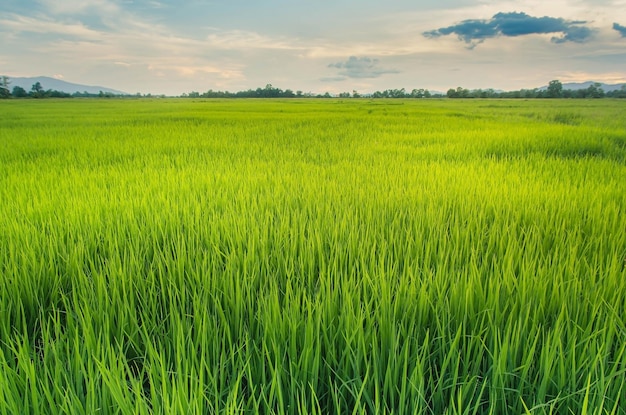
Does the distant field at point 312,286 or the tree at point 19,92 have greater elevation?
the tree at point 19,92

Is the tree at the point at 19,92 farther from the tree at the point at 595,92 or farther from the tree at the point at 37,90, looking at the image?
the tree at the point at 595,92

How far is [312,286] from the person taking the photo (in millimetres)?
1360

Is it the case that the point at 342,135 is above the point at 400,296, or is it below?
above

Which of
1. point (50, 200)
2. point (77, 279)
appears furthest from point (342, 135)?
point (77, 279)

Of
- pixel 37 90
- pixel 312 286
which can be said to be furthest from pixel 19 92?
pixel 312 286

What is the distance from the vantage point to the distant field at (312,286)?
31.7 inches

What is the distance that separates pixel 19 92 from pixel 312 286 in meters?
48.0

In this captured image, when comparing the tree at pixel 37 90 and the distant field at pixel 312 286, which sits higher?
the tree at pixel 37 90

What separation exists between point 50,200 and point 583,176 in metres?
4.32

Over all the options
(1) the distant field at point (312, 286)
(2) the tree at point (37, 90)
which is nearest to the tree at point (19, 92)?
(2) the tree at point (37, 90)

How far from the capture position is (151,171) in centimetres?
357

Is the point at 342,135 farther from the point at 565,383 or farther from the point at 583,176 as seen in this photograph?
the point at 565,383

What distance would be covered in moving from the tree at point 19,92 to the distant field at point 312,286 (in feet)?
142

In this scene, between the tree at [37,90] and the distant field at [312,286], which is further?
the tree at [37,90]
